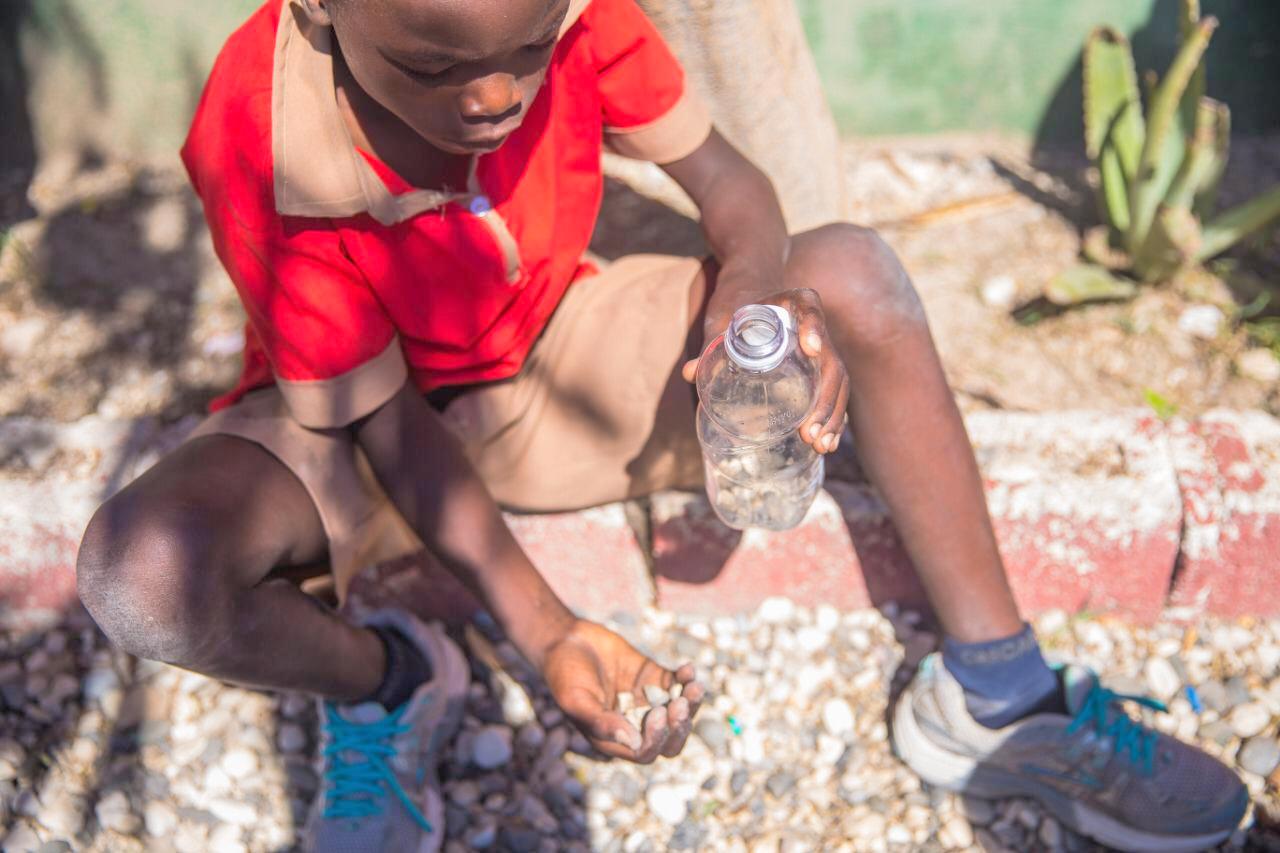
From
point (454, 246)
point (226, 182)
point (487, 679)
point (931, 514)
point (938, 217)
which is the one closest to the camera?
point (226, 182)

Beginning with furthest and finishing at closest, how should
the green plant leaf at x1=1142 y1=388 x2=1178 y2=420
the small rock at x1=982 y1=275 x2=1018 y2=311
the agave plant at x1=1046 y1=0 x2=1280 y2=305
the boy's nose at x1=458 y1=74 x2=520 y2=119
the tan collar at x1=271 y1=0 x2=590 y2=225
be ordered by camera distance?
the small rock at x1=982 y1=275 x2=1018 y2=311, the agave plant at x1=1046 y1=0 x2=1280 y2=305, the green plant leaf at x1=1142 y1=388 x2=1178 y2=420, the tan collar at x1=271 y1=0 x2=590 y2=225, the boy's nose at x1=458 y1=74 x2=520 y2=119

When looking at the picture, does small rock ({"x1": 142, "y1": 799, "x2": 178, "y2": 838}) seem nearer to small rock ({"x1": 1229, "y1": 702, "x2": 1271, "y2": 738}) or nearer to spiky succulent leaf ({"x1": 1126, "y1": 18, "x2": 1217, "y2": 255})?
small rock ({"x1": 1229, "y1": 702, "x2": 1271, "y2": 738})

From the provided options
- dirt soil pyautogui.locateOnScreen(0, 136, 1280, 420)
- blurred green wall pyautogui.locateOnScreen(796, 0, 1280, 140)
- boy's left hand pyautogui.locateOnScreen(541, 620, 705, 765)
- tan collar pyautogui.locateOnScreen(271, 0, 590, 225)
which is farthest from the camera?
blurred green wall pyautogui.locateOnScreen(796, 0, 1280, 140)

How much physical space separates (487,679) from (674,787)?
19.3 inches

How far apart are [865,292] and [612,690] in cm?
84

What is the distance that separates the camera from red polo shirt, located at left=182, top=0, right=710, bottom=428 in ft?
5.76

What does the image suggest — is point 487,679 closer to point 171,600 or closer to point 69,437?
point 171,600

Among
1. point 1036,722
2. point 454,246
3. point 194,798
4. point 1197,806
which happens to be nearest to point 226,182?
point 454,246

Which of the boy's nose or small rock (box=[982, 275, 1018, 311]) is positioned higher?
the boy's nose

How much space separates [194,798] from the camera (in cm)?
238

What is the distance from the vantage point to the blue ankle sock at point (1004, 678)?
223 cm

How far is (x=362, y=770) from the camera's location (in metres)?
2.25

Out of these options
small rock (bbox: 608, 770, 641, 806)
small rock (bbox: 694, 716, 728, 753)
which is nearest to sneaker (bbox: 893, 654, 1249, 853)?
small rock (bbox: 694, 716, 728, 753)

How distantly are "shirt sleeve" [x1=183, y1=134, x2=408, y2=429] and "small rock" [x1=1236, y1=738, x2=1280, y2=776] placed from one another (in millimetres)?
1869
